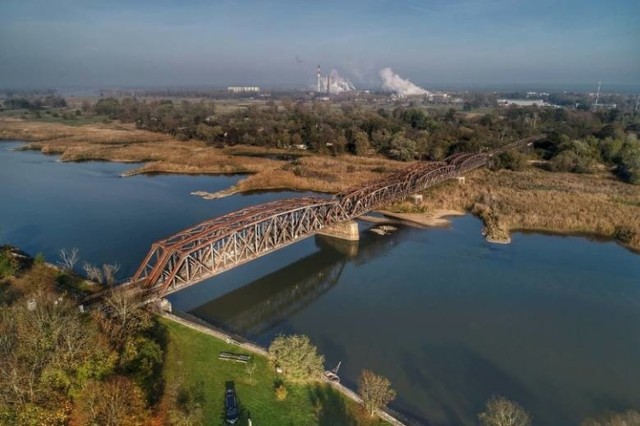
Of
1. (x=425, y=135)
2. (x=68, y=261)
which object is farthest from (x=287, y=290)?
(x=425, y=135)

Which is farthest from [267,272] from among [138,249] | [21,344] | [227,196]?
[227,196]

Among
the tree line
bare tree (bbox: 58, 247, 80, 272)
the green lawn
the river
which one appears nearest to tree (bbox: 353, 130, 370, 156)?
the tree line

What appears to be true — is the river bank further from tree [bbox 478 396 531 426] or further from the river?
tree [bbox 478 396 531 426]

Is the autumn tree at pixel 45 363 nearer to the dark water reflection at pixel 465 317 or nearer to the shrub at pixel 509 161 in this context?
the dark water reflection at pixel 465 317

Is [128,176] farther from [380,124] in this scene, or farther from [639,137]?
[639,137]

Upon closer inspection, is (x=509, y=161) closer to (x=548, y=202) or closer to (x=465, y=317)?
(x=548, y=202)

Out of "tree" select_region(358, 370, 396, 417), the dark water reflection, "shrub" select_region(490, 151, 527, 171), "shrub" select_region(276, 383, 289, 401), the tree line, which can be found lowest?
the dark water reflection

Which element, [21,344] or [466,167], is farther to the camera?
[466,167]
